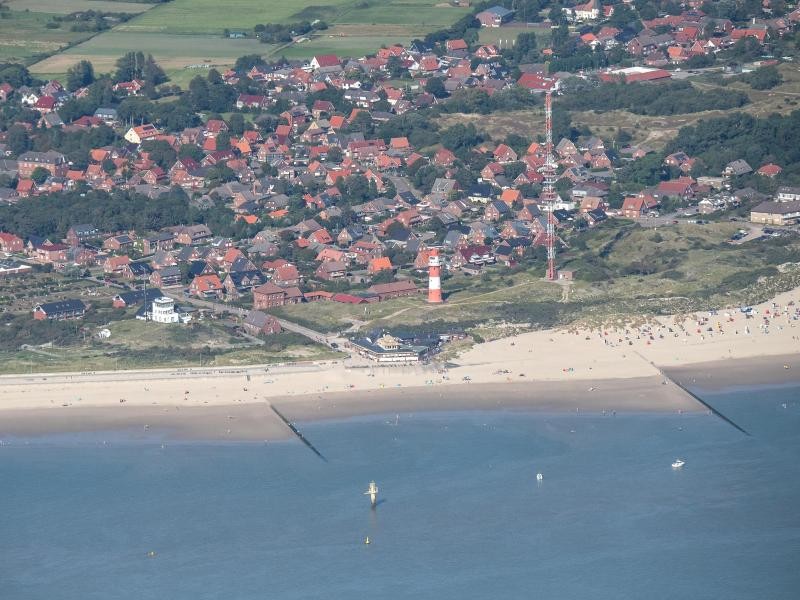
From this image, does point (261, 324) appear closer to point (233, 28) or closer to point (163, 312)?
point (163, 312)

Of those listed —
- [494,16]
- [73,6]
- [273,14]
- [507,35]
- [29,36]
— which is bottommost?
[507,35]

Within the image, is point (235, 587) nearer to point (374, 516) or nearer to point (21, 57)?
point (374, 516)

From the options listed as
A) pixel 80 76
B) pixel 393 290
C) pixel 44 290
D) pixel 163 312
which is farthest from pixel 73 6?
pixel 163 312

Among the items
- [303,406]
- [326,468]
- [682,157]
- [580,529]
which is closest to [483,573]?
[580,529]

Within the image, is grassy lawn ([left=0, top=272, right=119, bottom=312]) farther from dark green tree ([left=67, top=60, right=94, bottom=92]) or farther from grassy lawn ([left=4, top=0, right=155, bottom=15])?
grassy lawn ([left=4, top=0, right=155, bottom=15])

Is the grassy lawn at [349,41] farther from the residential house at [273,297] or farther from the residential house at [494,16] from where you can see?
the residential house at [273,297]

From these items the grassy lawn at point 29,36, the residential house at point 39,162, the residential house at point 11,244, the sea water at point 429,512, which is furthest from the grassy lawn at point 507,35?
the sea water at point 429,512
